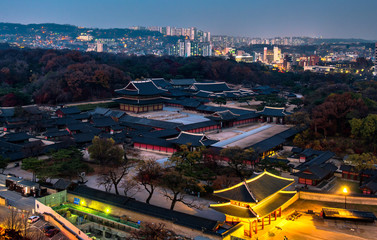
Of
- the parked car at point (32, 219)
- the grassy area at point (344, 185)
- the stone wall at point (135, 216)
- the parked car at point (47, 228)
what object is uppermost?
the stone wall at point (135, 216)

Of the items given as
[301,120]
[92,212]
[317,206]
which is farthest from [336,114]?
[92,212]

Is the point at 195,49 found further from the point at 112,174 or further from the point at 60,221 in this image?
the point at 60,221

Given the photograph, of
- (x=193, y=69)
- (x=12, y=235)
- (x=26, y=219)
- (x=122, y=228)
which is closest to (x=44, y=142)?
(x=26, y=219)

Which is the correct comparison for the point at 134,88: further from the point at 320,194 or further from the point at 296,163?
the point at 320,194

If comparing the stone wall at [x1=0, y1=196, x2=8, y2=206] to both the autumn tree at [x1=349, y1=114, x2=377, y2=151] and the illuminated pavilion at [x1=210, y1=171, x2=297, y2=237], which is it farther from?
the autumn tree at [x1=349, y1=114, x2=377, y2=151]

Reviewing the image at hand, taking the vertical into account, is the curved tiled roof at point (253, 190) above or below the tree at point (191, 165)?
above

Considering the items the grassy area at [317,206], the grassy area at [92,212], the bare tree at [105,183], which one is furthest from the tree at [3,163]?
the grassy area at [317,206]

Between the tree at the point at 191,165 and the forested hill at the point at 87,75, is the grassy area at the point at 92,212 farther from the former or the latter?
the forested hill at the point at 87,75
